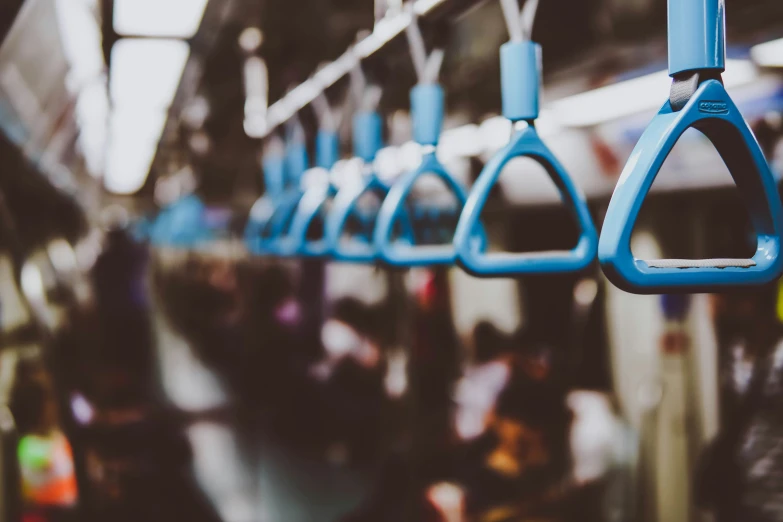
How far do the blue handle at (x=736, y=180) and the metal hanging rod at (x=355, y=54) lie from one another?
2.52 ft

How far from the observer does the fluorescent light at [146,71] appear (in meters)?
Result: 3.27

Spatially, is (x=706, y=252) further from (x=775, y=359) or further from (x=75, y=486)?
(x=75, y=486)

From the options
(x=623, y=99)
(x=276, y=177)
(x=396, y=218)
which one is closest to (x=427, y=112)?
(x=396, y=218)

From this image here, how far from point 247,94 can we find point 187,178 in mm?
4156

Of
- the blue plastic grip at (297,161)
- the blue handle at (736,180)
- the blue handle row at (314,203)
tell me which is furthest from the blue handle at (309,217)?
the blue handle at (736,180)

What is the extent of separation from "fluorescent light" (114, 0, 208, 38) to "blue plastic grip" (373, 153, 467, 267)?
1.66m

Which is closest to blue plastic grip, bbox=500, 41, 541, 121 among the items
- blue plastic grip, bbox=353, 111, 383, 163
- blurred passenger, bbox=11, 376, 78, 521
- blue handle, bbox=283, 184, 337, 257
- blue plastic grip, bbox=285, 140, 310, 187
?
blue plastic grip, bbox=353, 111, 383, 163

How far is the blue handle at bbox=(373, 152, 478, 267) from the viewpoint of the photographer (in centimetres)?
125

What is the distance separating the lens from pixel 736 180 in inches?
27.4

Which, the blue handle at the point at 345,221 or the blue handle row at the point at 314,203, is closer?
the blue handle at the point at 345,221

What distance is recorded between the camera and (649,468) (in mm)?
3381

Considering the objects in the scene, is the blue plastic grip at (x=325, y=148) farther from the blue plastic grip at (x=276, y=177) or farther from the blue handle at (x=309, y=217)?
the blue plastic grip at (x=276, y=177)

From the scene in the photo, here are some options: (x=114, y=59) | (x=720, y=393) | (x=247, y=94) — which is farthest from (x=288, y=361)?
(x=720, y=393)

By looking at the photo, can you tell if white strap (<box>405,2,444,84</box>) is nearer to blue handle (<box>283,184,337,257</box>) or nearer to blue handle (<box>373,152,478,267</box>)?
blue handle (<box>373,152,478,267</box>)
